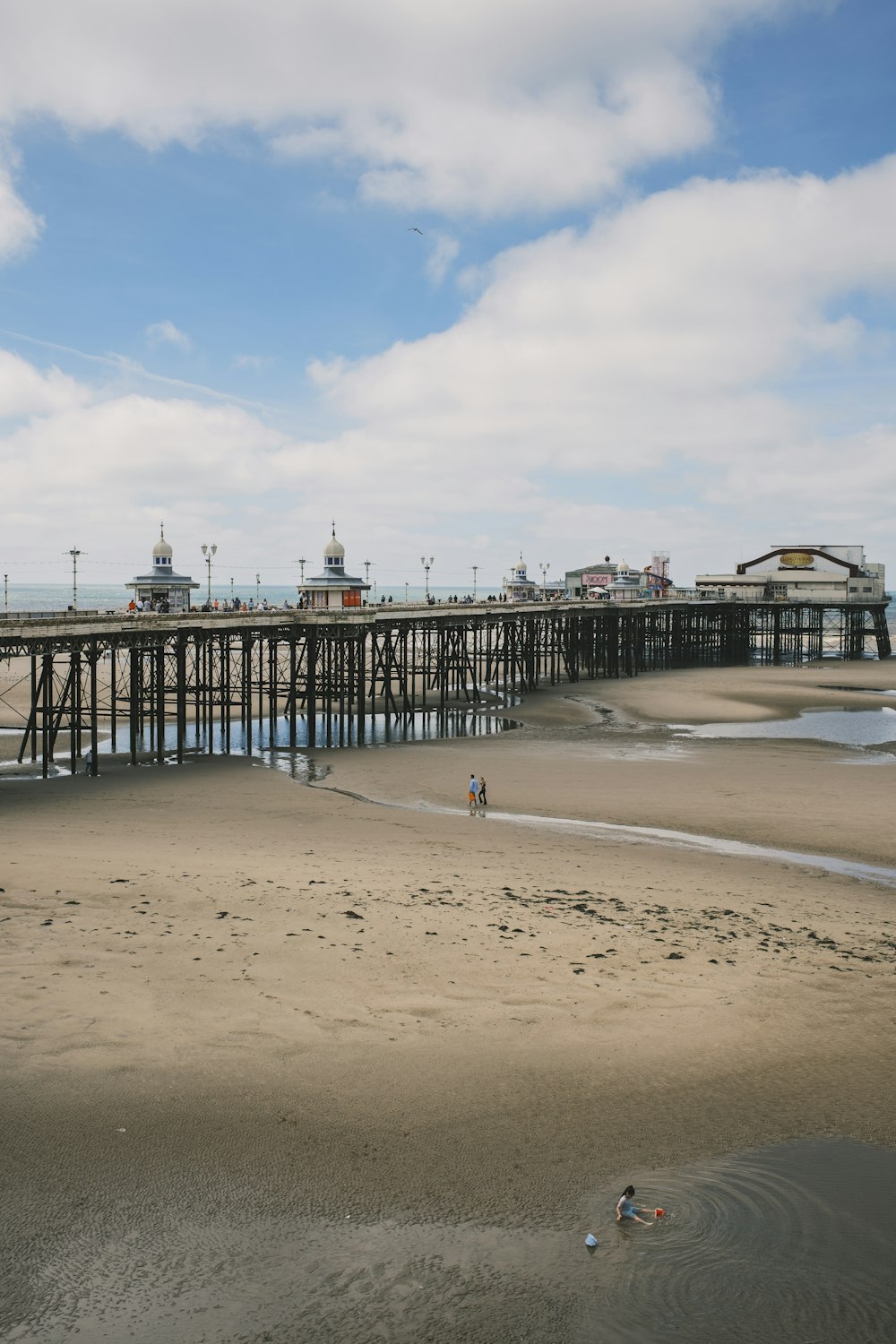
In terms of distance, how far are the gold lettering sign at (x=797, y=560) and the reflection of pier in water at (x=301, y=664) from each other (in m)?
5.66

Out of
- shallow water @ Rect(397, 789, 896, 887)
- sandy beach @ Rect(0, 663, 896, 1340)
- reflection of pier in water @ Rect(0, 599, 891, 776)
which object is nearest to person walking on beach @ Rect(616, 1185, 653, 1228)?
sandy beach @ Rect(0, 663, 896, 1340)

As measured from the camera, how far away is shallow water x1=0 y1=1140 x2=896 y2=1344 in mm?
6777

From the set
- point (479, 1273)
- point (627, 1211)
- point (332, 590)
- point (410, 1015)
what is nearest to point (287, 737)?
point (332, 590)

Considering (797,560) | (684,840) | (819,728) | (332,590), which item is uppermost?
(797,560)

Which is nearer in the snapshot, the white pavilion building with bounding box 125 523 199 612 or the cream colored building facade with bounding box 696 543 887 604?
the white pavilion building with bounding box 125 523 199 612

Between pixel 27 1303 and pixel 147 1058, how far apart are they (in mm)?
3285

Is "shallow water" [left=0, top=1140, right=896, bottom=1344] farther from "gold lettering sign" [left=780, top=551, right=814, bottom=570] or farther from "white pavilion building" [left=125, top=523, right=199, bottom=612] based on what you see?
"gold lettering sign" [left=780, top=551, right=814, bottom=570]

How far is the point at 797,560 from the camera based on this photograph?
97.6 meters

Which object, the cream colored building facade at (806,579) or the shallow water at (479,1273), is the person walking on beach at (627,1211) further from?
the cream colored building facade at (806,579)

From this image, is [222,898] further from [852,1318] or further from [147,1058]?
[852,1318]

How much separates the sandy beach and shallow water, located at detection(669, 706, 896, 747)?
16655mm

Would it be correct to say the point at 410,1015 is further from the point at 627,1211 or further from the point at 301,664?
the point at 301,664

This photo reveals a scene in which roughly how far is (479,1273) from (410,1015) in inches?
167

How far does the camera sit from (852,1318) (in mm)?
6914
